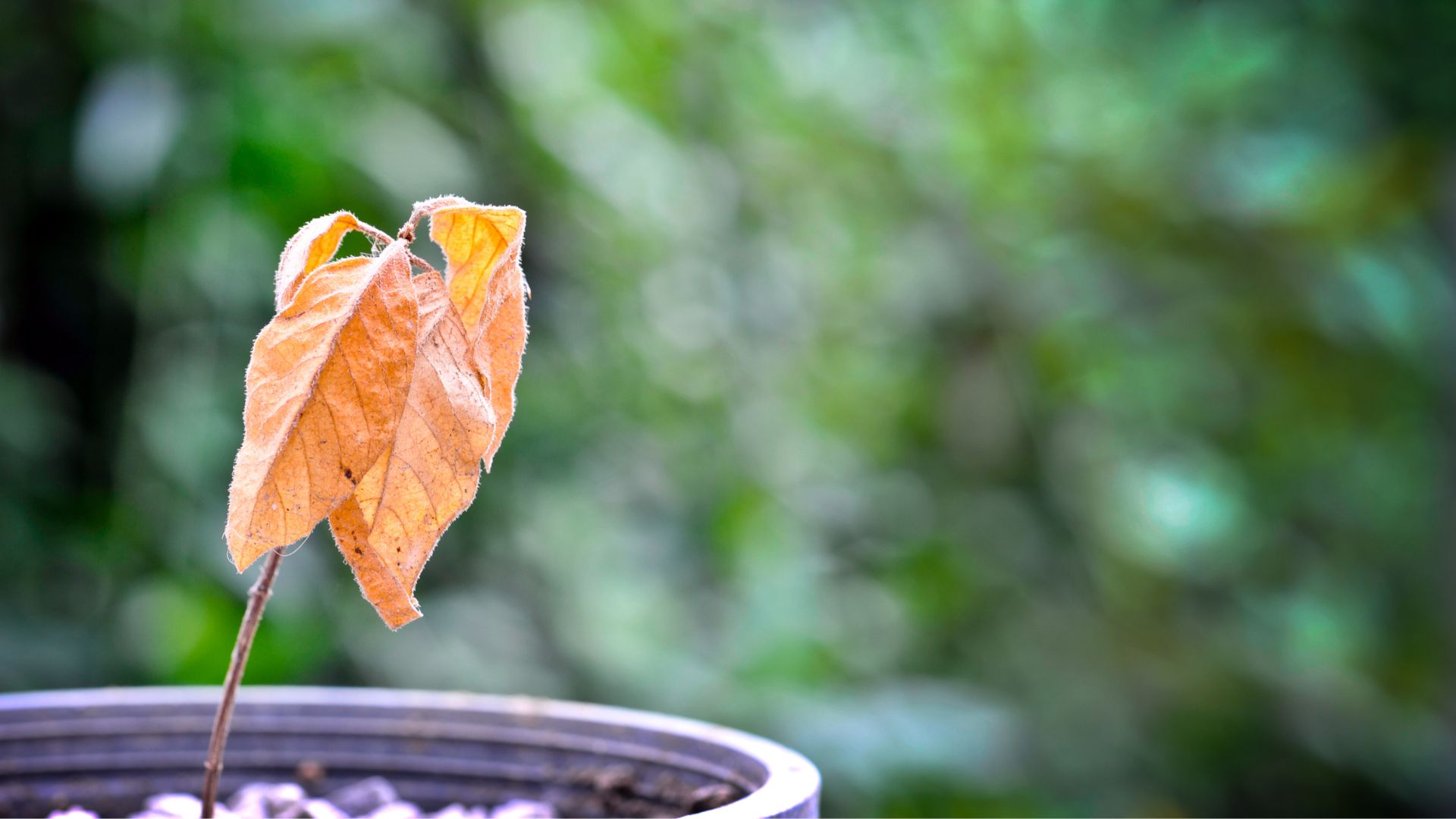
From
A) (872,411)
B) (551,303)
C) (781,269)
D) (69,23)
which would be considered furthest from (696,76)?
(69,23)

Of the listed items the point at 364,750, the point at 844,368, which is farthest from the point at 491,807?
the point at 844,368

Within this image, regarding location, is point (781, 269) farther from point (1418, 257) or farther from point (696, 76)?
point (1418, 257)

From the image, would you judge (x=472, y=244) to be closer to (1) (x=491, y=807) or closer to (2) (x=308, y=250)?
(2) (x=308, y=250)

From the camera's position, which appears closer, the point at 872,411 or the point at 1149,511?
the point at 1149,511

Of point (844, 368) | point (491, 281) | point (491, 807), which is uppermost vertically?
point (844, 368)

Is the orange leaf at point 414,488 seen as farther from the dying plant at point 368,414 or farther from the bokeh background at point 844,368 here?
the bokeh background at point 844,368
